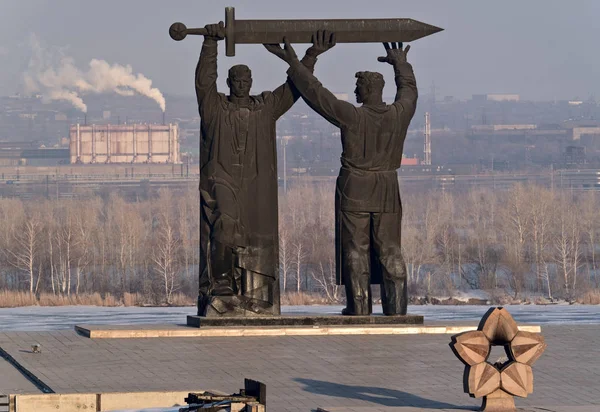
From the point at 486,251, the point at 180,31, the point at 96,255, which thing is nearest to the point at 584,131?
the point at 486,251

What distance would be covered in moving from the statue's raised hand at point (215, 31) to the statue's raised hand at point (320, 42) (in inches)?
37.7

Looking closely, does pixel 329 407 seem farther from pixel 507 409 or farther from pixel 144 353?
pixel 144 353

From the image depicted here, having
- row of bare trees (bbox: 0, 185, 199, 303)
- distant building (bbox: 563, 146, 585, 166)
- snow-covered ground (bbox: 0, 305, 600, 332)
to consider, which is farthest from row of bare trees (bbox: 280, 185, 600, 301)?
distant building (bbox: 563, 146, 585, 166)

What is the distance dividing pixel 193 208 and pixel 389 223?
59.2m

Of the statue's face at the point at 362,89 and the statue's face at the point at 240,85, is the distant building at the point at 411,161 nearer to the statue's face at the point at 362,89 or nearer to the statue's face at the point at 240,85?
the statue's face at the point at 362,89

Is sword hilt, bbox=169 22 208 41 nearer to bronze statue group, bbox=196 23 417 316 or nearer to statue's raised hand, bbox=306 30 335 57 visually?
bronze statue group, bbox=196 23 417 316

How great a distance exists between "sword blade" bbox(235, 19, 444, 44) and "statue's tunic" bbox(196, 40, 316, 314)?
17.4 inches

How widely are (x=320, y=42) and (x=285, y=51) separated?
39 centimetres

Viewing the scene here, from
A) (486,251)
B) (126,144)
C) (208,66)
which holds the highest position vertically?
(208,66)

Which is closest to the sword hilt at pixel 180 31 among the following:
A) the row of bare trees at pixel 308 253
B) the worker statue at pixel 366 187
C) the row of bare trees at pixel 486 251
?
the worker statue at pixel 366 187

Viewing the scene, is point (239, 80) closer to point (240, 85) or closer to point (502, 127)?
point (240, 85)

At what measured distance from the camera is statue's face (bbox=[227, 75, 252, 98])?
18.1 meters

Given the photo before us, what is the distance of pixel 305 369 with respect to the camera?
1517 cm

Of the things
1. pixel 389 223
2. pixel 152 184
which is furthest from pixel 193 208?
pixel 389 223
